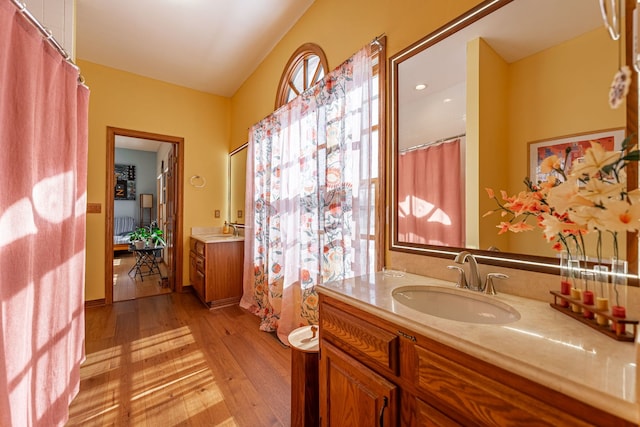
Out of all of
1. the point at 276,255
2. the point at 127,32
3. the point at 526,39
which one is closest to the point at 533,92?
the point at 526,39

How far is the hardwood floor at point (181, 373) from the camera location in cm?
153

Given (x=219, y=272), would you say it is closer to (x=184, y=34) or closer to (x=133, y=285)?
(x=133, y=285)

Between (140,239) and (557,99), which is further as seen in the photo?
(140,239)

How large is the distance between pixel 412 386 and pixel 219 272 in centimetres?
286

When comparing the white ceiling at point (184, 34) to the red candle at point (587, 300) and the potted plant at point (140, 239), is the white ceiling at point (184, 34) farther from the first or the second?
the potted plant at point (140, 239)

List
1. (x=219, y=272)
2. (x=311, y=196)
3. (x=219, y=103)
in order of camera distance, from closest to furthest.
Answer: (x=311, y=196) < (x=219, y=272) < (x=219, y=103)

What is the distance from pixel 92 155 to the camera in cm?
326

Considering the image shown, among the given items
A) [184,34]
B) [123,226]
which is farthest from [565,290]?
[123,226]

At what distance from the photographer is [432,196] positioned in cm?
137

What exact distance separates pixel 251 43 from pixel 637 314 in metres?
3.39

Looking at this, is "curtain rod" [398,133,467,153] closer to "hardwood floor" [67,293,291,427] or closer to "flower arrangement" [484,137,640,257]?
"flower arrangement" [484,137,640,257]

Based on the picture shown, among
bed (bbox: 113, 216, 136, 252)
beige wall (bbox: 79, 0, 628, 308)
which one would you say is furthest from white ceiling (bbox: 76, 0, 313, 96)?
bed (bbox: 113, 216, 136, 252)

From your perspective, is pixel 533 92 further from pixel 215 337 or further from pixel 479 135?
pixel 215 337

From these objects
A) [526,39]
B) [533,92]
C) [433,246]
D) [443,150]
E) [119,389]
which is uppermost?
[526,39]
